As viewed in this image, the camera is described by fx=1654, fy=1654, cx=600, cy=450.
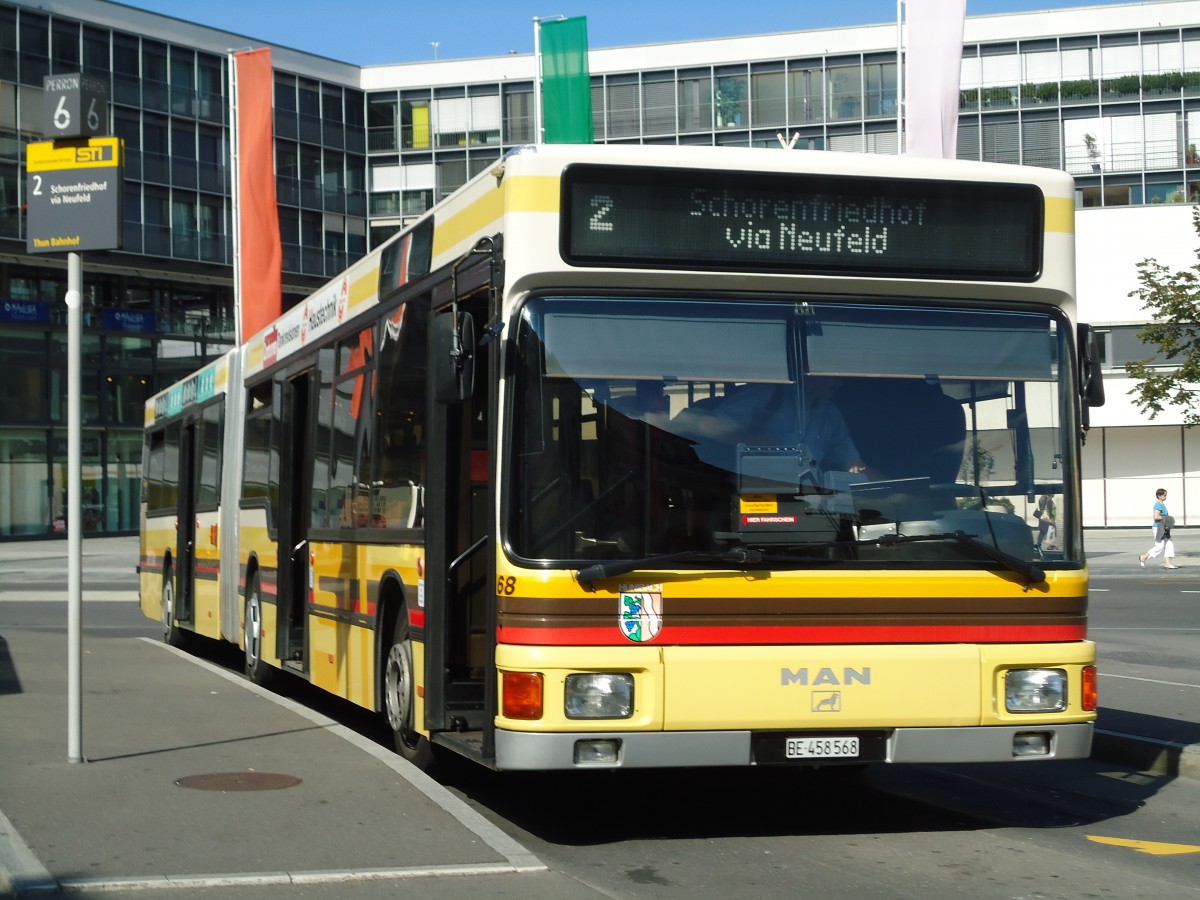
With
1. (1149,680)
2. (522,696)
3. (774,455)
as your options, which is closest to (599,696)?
(522,696)

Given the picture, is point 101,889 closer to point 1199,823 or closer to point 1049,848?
point 1049,848

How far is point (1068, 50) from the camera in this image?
58875 mm

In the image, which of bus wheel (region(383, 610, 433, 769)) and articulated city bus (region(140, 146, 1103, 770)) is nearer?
articulated city bus (region(140, 146, 1103, 770))

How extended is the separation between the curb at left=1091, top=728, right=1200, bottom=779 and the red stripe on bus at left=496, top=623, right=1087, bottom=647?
2.49m

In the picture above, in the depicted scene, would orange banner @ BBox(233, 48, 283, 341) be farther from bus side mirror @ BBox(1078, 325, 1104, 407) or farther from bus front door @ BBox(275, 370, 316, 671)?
bus side mirror @ BBox(1078, 325, 1104, 407)

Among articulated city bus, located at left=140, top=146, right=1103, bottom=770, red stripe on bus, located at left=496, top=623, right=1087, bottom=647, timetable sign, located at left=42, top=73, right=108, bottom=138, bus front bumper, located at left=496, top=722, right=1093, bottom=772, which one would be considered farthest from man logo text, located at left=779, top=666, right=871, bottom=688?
timetable sign, located at left=42, top=73, right=108, bottom=138

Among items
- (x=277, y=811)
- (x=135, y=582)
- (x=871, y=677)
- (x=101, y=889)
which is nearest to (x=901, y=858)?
(x=871, y=677)

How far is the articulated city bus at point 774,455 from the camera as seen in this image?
7.42 meters

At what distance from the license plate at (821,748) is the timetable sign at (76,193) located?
466cm

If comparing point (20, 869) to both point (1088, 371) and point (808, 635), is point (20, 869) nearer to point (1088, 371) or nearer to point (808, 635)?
point (808, 635)

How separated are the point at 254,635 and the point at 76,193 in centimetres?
666

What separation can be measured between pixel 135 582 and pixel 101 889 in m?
31.4

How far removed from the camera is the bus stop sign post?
364 inches

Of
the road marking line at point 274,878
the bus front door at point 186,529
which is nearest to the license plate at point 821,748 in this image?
the road marking line at point 274,878
